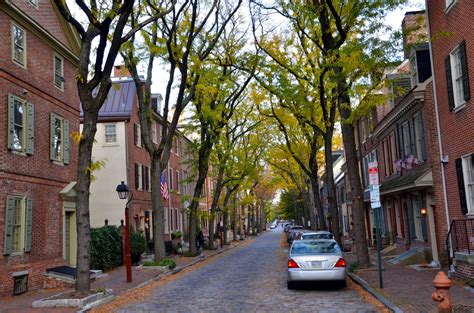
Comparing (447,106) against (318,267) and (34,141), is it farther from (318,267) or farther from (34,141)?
(34,141)

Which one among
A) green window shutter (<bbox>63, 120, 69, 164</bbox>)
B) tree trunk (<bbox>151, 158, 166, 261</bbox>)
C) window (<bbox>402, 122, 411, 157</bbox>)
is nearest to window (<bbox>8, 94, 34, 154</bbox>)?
green window shutter (<bbox>63, 120, 69, 164</bbox>)

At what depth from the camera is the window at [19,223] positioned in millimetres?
15625

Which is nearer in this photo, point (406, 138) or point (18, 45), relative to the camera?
point (18, 45)

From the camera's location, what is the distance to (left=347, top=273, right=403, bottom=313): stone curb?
1044cm

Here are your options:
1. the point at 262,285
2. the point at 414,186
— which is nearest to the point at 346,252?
the point at 414,186

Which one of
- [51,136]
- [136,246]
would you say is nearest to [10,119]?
[51,136]

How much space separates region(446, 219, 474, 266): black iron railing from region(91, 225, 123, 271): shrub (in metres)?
14.5

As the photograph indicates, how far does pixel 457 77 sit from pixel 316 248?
642 cm

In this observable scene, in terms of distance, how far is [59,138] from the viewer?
20031 millimetres

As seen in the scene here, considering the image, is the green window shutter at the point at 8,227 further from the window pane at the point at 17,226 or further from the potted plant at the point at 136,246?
the potted plant at the point at 136,246

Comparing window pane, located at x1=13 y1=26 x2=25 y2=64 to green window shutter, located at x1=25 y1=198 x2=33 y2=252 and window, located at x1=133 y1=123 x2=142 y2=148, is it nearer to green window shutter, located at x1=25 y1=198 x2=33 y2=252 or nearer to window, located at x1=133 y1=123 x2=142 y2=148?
green window shutter, located at x1=25 y1=198 x2=33 y2=252

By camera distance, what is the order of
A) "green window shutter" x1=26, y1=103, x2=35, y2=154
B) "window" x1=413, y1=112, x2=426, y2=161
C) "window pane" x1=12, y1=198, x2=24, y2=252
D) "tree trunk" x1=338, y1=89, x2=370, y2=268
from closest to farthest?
"window pane" x1=12, y1=198, x2=24, y2=252 → "green window shutter" x1=26, y1=103, x2=35, y2=154 → "tree trunk" x1=338, y1=89, x2=370, y2=268 → "window" x1=413, y1=112, x2=426, y2=161

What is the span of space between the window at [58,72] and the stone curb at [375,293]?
13088mm

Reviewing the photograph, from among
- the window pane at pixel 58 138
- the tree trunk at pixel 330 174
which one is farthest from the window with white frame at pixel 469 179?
the window pane at pixel 58 138
